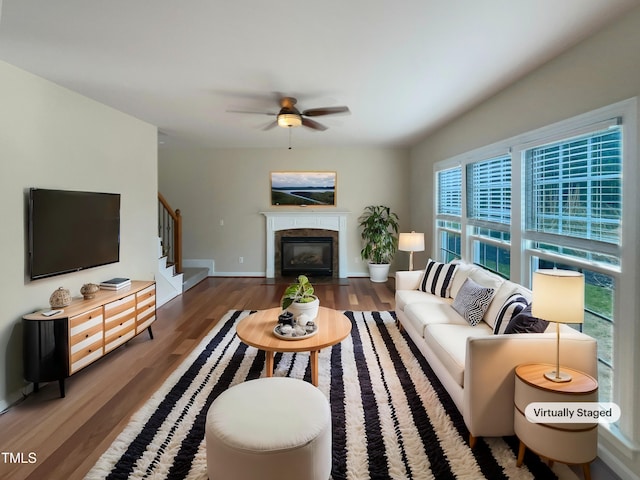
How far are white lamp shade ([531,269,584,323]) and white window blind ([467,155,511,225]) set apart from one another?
5.43 feet

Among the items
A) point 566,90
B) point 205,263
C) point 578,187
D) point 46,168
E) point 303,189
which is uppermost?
point 566,90

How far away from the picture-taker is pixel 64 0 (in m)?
1.84

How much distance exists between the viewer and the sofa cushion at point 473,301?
9.52ft

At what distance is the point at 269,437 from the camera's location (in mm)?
1550

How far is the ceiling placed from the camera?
6.34 feet

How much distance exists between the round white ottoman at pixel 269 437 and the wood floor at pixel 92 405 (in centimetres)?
89

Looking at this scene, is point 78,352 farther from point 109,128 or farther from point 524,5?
point 524,5

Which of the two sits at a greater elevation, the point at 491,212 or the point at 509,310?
the point at 491,212

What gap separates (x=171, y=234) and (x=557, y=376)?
5.93m

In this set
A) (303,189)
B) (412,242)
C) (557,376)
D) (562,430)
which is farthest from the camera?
(303,189)

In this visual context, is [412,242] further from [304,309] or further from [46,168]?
[46,168]

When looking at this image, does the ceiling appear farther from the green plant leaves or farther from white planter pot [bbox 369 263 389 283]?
white planter pot [bbox 369 263 389 283]

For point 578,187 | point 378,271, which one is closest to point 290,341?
point 578,187

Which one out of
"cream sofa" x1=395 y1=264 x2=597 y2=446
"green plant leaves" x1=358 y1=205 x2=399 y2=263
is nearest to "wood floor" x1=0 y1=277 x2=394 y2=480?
"green plant leaves" x1=358 y1=205 x2=399 y2=263
